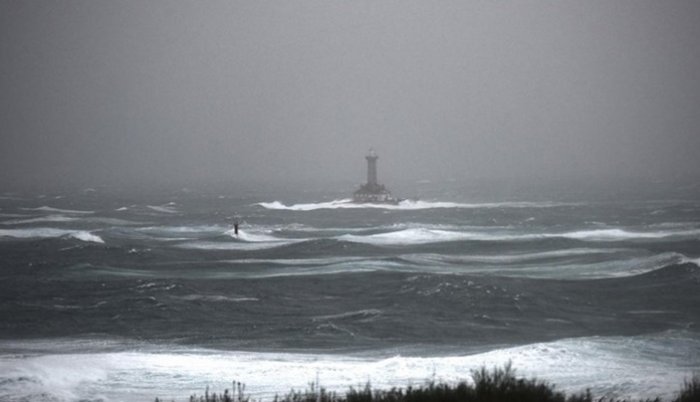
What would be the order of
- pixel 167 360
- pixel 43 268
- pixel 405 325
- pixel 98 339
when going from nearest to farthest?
pixel 167 360
pixel 98 339
pixel 405 325
pixel 43 268

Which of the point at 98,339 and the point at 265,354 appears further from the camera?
the point at 98,339

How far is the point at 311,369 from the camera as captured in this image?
71.3 feet

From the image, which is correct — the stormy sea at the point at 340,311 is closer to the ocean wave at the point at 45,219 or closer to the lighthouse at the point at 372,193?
the ocean wave at the point at 45,219

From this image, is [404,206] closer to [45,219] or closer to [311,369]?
[45,219]

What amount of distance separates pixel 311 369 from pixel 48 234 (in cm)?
5212

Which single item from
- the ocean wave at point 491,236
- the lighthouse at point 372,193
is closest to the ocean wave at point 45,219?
the ocean wave at point 491,236

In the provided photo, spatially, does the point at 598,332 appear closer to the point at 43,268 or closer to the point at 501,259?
the point at 501,259

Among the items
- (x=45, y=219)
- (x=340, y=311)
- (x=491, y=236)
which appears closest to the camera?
(x=340, y=311)

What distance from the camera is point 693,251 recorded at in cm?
5197

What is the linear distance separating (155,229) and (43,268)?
29.0m

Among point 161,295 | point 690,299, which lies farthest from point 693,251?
point 161,295

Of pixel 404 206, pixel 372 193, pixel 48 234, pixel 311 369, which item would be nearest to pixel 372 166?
pixel 372 193

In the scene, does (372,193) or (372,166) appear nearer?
(372,166)

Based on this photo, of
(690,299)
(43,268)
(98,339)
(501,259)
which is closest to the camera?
(98,339)
